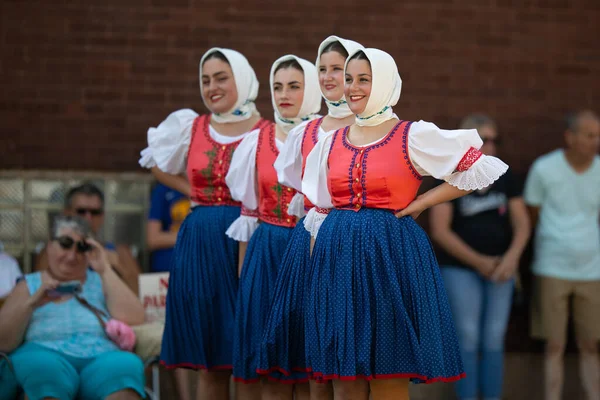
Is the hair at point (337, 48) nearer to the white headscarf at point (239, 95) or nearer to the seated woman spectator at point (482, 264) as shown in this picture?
the white headscarf at point (239, 95)

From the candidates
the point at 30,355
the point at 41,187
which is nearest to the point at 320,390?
the point at 30,355

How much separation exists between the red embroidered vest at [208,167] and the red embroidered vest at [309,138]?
2.11ft

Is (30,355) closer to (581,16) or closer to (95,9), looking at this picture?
(95,9)

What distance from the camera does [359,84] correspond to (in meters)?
4.51

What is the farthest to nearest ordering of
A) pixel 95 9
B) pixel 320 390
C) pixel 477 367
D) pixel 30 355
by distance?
pixel 95 9, pixel 477 367, pixel 30 355, pixel 320 390

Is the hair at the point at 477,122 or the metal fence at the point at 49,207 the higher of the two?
the hair at the point at 477,122

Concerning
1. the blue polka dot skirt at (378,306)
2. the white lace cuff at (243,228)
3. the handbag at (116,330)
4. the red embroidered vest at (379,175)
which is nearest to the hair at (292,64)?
the white lace cuff at (243,228)

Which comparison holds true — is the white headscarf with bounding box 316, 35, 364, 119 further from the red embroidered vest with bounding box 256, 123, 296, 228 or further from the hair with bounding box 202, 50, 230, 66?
the hair with bounding box 202, 50, 230, 66

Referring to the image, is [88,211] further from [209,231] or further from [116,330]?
[209,231]

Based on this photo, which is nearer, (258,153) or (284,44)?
(258,153)

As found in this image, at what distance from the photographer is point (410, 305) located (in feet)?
14.4

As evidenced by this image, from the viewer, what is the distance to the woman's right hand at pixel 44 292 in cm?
589

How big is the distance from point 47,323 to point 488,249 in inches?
115

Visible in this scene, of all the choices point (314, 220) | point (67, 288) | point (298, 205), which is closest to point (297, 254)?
point (314, 220)
